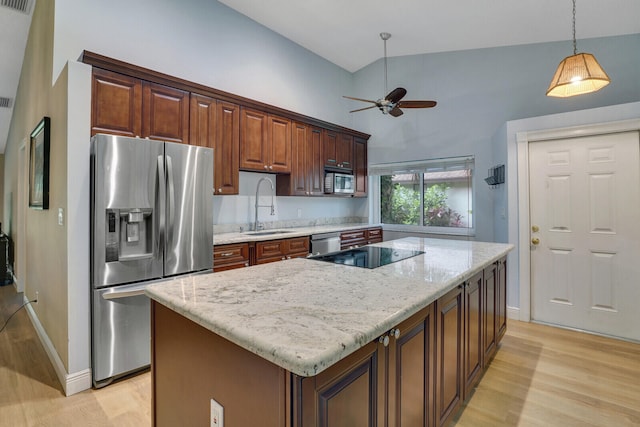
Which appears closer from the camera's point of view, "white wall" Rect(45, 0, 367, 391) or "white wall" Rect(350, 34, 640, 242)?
"white wall" Rect(45, 0, 367, 391)

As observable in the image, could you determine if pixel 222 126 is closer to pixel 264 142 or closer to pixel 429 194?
pixel 264 142

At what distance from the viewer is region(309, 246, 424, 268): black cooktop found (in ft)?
6.04

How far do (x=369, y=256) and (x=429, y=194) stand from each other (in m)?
3.13

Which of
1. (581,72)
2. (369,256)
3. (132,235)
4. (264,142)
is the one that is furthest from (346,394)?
(264,142)

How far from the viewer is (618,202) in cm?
295

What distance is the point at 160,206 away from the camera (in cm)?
239

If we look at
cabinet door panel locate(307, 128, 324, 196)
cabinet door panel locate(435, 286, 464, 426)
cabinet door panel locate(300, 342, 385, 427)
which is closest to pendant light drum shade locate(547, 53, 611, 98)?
cabinet door panel locate(435, 286, 464, 426)

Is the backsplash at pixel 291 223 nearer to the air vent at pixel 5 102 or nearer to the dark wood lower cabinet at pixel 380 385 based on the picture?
the dark wood lower cabinet at pixel 380 385

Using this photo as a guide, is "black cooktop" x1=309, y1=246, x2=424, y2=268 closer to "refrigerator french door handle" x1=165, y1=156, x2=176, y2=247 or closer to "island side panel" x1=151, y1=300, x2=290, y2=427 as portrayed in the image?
"island side panel" x1=151, y1=300, x2=290, y2=427

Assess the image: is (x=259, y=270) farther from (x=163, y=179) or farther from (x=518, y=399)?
(x=518, y=399)

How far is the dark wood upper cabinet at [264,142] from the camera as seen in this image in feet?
11.4

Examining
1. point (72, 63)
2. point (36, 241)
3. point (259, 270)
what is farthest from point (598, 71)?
point (36, 241)

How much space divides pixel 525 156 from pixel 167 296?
11.9ft

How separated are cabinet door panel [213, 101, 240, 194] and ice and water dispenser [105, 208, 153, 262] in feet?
3.10
